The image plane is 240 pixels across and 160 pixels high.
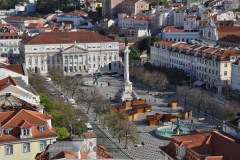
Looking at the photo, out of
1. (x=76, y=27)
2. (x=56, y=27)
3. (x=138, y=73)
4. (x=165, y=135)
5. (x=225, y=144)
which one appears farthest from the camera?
(x=76, y=27)

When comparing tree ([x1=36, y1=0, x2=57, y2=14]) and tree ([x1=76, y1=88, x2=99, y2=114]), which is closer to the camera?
tree ([x1=76, y1=88, x2=99, y2=114])

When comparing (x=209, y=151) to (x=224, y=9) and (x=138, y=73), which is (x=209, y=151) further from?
(x=224, y=9)

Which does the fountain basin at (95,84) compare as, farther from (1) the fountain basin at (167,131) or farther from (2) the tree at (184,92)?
(1) the fountain basin at (167,131)

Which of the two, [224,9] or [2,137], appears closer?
[2,137]

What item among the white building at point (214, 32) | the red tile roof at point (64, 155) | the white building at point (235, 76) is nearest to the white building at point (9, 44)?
the white building at point (214, 32)

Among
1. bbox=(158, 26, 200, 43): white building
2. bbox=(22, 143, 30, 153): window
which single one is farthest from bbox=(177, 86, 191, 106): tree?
bbox=(158, 26, 200, 43): white building

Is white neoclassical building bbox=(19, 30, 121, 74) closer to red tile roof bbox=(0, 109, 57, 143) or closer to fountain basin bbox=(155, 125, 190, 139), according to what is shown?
fountain basin bbox=(155, 125, 190, 139)

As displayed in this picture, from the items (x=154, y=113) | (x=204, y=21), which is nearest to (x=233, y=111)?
(x=154, y=113)
